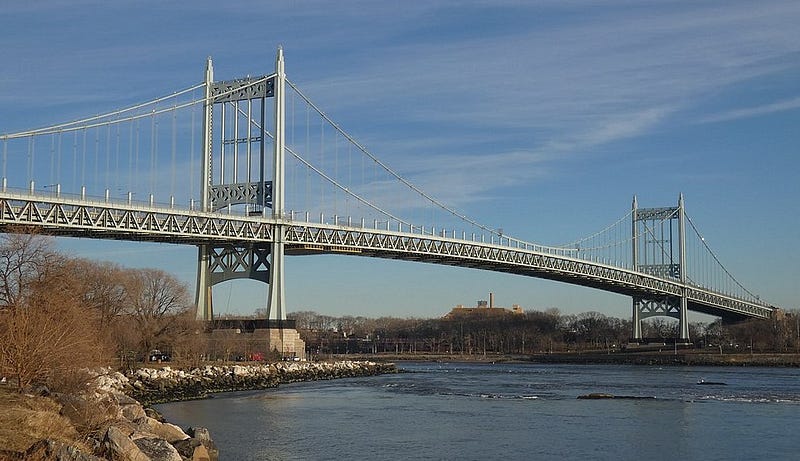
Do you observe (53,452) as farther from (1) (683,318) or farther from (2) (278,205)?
(1) (683,318)

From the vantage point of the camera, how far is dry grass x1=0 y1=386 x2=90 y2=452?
13477mm

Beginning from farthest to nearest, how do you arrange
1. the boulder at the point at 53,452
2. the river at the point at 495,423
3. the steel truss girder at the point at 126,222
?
the steel truss girder at the point at 126,222
the river at the point at 495,423
the boulder at the point at 53,452

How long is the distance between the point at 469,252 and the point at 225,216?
855 inches

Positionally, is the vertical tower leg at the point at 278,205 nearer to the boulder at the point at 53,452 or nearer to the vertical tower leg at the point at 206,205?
the vertical tower leg at the point at 206,205

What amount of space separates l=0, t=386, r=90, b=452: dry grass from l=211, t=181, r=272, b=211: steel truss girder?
Result: 104 feet

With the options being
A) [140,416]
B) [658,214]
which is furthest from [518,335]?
[140,416]

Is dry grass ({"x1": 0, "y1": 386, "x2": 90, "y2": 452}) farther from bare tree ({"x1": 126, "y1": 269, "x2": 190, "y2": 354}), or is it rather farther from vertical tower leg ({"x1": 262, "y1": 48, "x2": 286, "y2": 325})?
vertical tower leg ({"x1": 262, "y1": 48, "x2": 286, "y2": 325})

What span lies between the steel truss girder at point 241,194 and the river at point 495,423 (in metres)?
12.5

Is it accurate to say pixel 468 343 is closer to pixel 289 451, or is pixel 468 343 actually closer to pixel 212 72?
pixel 212 72

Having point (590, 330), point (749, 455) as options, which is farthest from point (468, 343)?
point (749, 455)

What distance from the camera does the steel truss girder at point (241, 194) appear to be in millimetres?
49500

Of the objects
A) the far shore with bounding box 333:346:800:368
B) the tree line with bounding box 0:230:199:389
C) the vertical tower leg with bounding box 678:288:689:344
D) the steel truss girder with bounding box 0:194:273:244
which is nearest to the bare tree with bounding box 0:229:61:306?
the tree line with bounding box 0:230:199:389

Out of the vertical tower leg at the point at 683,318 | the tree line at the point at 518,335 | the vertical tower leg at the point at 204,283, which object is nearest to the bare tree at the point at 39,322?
the vertical tower leg at the point at 204,283

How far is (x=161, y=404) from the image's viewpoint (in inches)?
1201
